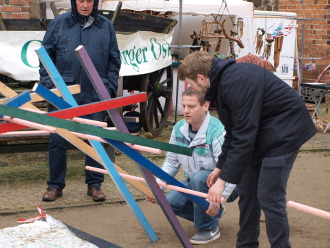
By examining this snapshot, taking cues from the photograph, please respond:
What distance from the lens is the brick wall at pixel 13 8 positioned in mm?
7996

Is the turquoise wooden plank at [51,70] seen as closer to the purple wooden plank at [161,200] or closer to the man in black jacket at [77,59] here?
the purple wooden plank at [161,200]

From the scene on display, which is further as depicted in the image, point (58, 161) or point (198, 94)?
point (58, 161)

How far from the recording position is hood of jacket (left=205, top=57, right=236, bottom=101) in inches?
140

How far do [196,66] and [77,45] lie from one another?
233 cm

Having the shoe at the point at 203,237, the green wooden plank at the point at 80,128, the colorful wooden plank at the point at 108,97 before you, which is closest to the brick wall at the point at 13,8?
the colorful wooden plank at the point at 108,97

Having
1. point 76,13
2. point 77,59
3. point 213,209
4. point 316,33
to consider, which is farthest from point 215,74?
point 316,33

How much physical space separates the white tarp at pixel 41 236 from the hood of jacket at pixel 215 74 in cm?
112

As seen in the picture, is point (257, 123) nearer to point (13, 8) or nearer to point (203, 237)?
point (203, 237)

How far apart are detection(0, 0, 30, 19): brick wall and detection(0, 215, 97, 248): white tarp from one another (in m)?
4.44

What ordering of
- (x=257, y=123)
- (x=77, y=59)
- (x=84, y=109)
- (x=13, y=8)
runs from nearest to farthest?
(x=257, y=123) → (x=84, y=109) → (x=77, y=59) → (x=13, y=8)

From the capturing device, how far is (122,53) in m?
8.24

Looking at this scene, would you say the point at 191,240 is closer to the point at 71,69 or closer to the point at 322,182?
the point at 71,69

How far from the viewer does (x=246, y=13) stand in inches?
447

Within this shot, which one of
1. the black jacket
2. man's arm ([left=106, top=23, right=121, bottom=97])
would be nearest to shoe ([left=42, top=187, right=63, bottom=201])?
man's arm ([left=106, top=23, right=121, bottom=97])
